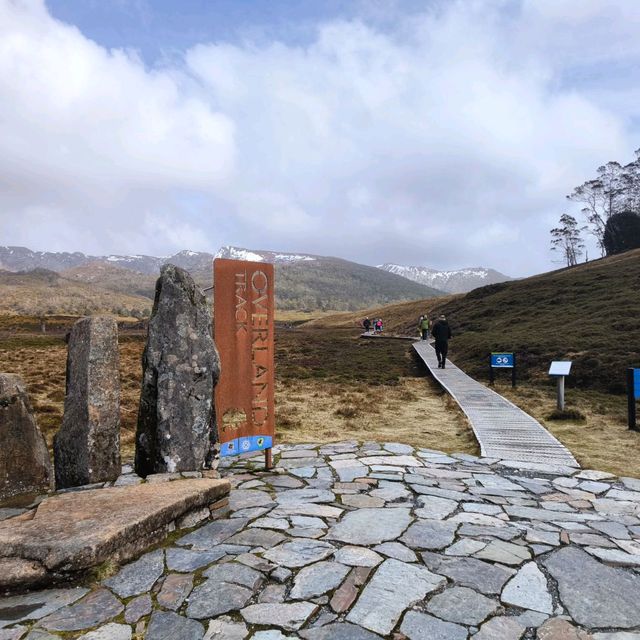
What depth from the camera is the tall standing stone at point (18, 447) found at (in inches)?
214

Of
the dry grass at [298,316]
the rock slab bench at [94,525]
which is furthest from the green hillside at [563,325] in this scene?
the dry grass at [298,316]

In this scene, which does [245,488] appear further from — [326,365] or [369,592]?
[326,365]

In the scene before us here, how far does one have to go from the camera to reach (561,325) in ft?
86.2

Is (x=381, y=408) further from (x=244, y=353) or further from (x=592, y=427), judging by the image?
(x=244, y=353)

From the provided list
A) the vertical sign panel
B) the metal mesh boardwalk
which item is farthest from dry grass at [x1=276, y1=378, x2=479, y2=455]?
the vertical sign panel

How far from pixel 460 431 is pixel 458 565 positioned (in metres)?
6.74

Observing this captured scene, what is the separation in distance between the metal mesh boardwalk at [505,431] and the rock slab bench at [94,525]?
5.22m

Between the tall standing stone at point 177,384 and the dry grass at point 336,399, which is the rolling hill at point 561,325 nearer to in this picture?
the dry grass at point 336,399

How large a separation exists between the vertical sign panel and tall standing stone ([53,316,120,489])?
1.25 metres

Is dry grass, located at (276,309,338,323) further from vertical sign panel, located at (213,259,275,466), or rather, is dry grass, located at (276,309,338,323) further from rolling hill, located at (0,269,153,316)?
vertical sign panel, located at (213,259,275,466)

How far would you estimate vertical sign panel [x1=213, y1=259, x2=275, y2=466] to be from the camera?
6.32 meters

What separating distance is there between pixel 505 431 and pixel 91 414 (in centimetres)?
743

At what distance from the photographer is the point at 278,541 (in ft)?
14.1

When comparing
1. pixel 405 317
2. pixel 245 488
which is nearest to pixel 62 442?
pixel 245 488
